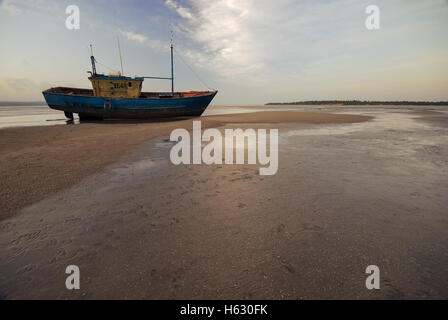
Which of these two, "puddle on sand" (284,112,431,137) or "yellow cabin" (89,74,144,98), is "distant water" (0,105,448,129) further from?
"puddle on sand" (284,112,431,137)

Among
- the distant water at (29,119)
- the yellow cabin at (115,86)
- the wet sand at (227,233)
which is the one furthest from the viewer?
the yellow cabin at (115,86)

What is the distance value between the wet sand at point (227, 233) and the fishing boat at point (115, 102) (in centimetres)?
1639

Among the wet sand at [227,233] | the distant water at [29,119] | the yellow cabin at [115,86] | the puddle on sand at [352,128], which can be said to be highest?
the yellow cabin at [115,86]

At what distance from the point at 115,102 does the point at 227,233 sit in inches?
821

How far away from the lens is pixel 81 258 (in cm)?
199

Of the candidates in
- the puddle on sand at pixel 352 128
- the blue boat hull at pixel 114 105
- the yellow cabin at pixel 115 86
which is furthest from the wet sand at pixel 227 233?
the yellow cabin at pixel 115 86

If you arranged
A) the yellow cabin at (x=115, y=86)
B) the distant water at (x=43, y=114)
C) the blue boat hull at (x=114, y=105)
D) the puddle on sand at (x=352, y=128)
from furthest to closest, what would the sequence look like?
the yellow cabin at (x=115, y=86) < the blue boat hull at (x=114, y=105) < the distant water at (x=43, y=114) < the puddle on sand at (x=352, y=128)

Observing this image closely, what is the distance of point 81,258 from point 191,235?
120 centimetres

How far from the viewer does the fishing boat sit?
1833 cm

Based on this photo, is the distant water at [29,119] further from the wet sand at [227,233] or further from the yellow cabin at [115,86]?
the wet sand at [227,233]

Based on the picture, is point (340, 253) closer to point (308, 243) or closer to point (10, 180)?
point (308, 243)

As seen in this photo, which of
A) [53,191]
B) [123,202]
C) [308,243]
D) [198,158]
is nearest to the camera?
[308,243]

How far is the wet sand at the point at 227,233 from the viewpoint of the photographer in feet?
5.40
